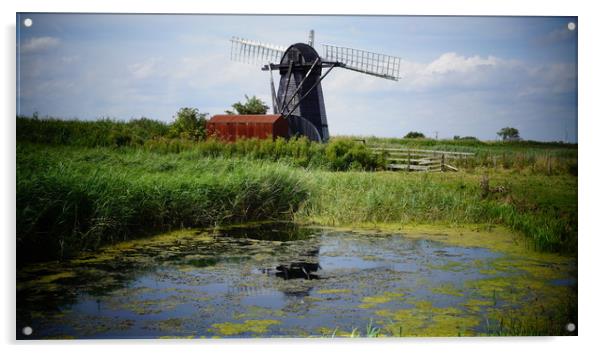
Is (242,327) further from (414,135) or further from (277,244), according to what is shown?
(414,135)

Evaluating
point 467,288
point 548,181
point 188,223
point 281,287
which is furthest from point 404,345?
point 188,223

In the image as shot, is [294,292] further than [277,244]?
No

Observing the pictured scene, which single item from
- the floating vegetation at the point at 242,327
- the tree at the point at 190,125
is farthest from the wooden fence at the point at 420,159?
the floating vegetation at the point at 242,327

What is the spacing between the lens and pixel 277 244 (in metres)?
6.75

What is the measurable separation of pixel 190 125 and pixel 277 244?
3702mm

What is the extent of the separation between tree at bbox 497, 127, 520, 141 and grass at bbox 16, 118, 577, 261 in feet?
0.39

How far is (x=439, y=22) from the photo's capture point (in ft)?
18.4

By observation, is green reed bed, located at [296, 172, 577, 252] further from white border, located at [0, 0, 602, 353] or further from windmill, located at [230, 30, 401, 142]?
windmill, located at [230, 30, 401, 142]

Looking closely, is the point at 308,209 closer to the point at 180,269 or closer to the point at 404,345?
the point at 180,269

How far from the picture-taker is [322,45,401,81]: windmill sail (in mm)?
6718

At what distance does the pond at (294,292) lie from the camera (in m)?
4.52

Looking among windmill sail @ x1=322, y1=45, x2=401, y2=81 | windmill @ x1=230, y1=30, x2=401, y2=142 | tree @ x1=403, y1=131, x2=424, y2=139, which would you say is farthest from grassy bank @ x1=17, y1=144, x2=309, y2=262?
windmill @ x1=230, y1=30, x2=401, y2=142

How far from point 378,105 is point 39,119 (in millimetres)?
3601

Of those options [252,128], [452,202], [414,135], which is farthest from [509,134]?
[252,128]
